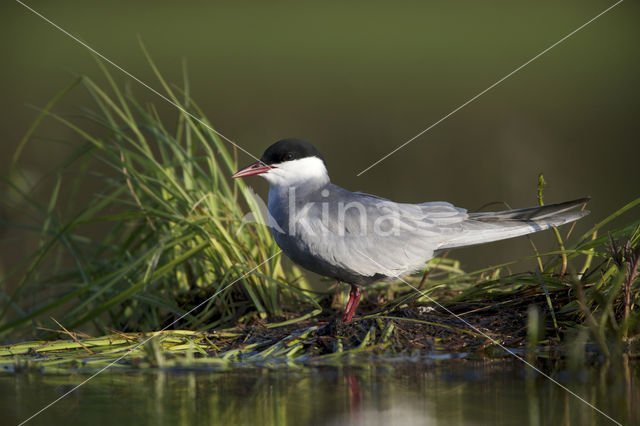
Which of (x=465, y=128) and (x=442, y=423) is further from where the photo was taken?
(x=465, y=128)

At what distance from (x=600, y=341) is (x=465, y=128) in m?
7.29

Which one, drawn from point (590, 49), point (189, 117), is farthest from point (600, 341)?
point (590, 49)

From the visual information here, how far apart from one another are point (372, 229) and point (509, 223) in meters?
0.83

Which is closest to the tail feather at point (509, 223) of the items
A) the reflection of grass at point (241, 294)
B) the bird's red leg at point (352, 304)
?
the reflection of grass at point (241, 294)

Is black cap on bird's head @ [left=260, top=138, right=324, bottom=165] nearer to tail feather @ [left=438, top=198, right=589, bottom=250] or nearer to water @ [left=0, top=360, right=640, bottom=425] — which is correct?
tail feather @ [left=438, top=198, right=589, bottom=250]

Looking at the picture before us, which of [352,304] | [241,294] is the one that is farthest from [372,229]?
[241,294]

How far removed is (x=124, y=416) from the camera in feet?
8.52

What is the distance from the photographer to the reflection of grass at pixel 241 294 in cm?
365

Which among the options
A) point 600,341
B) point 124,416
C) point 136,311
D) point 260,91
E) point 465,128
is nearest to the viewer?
point 124,416

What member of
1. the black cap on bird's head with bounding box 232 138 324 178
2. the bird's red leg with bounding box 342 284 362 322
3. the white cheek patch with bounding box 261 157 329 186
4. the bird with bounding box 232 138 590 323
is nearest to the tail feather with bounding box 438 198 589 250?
the bird with bounding box 232 138 590 323

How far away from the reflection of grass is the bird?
23 cm

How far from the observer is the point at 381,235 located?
435 cm

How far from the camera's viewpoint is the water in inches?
98.8

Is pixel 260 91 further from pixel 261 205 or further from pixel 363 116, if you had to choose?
pixel 261 205
